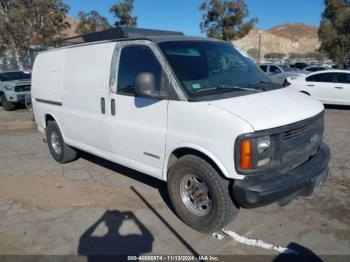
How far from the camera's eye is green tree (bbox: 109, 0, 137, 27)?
96.7 ft

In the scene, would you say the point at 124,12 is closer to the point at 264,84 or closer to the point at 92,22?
the point at 92,22

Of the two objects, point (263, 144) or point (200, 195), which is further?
point (200, 195)

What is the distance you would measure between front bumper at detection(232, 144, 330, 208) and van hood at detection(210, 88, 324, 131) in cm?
54

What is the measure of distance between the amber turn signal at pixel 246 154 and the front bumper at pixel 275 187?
0.16m

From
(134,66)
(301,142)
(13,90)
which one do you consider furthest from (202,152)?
(13,90)

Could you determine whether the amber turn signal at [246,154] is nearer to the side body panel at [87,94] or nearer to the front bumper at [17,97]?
the side body panel at [87,94]

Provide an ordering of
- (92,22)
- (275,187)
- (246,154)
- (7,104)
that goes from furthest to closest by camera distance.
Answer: (92,22) < (7,104) < (275,187) < (246,154)

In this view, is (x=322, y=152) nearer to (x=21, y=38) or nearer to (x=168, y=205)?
(x=168, y=205)

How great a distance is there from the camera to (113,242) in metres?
3.68

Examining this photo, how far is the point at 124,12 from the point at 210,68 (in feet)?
91.0

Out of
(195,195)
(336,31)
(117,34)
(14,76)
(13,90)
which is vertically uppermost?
(336,31)

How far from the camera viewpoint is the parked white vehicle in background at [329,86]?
12.1m

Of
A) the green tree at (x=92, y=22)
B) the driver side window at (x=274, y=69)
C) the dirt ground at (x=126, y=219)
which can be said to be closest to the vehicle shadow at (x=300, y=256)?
the dirt ground at (x=126, y=219)

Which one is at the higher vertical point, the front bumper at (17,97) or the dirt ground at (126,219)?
the front bumper at (17,97)
